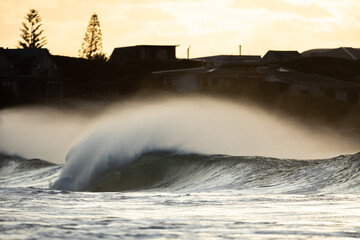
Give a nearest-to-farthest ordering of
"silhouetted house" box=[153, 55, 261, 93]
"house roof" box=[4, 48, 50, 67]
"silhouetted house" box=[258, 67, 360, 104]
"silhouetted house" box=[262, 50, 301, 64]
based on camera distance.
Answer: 1. "silhouetted house" box=[258, 67, 360, 104]
2. "silhouetted house" box=[153, 55, 261, 93]
3. "house roof" box=[4, 48, 50, 67]
4. "silhouetted house" box=[262, 50, 301, 64]

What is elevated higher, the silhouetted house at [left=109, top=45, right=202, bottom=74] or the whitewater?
the silhouetted house at [left=109, top=45, right=202, bottom=74]

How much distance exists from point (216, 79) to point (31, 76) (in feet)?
68.6

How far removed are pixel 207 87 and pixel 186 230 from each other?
2413 inches

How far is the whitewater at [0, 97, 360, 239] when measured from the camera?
1199cm

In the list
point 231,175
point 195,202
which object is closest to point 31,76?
point 231,175

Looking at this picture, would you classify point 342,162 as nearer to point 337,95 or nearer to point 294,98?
point 294,98

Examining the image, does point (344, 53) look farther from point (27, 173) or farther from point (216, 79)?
point (27, 173)

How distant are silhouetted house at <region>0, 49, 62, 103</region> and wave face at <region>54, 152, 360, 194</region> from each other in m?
55.5

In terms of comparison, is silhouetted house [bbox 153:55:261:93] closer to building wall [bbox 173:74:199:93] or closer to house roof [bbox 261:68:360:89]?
building wall [bbox 173:74:199:93]

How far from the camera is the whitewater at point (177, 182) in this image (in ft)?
39.3

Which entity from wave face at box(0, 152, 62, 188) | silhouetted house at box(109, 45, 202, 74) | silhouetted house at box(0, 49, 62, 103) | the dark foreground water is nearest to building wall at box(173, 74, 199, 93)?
silhouetted house at box(0, 49, 62, 103)

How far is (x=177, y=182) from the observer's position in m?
26.1

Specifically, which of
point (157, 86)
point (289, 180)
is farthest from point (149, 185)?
point (157, 86)

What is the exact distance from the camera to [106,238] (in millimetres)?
11023
